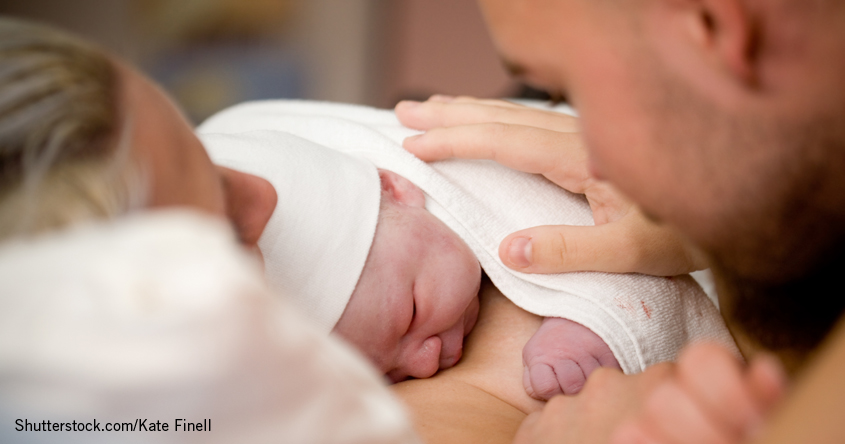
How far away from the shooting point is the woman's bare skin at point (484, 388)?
0.72 meters

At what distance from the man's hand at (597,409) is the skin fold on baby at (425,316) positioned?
0.46ft

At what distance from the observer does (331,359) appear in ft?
1.32

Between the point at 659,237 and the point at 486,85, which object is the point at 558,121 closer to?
the point at 659,237

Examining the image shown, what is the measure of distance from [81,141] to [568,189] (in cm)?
69

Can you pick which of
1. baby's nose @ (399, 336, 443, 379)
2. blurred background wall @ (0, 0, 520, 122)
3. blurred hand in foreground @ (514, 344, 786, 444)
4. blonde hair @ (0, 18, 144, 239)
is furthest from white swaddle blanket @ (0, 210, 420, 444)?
blurred background wall @ (0, 0, 520, 122)

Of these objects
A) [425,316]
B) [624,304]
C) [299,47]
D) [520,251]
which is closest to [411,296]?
[425,316]

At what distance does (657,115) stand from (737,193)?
0.36 ft

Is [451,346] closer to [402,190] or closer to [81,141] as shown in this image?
[402,190]

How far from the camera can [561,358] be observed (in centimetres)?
80

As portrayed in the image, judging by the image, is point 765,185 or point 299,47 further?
point 299,47

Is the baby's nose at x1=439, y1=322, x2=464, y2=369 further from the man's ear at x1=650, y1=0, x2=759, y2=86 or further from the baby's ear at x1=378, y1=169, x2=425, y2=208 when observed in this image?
the man's ear at x1=650, y1=0, x2=759, y2=86

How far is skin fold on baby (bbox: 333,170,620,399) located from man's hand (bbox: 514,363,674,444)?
0.14 meters

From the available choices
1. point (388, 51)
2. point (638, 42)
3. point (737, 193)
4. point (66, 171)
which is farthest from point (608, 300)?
point (388, 51)

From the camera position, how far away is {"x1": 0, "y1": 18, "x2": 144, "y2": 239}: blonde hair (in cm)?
41
